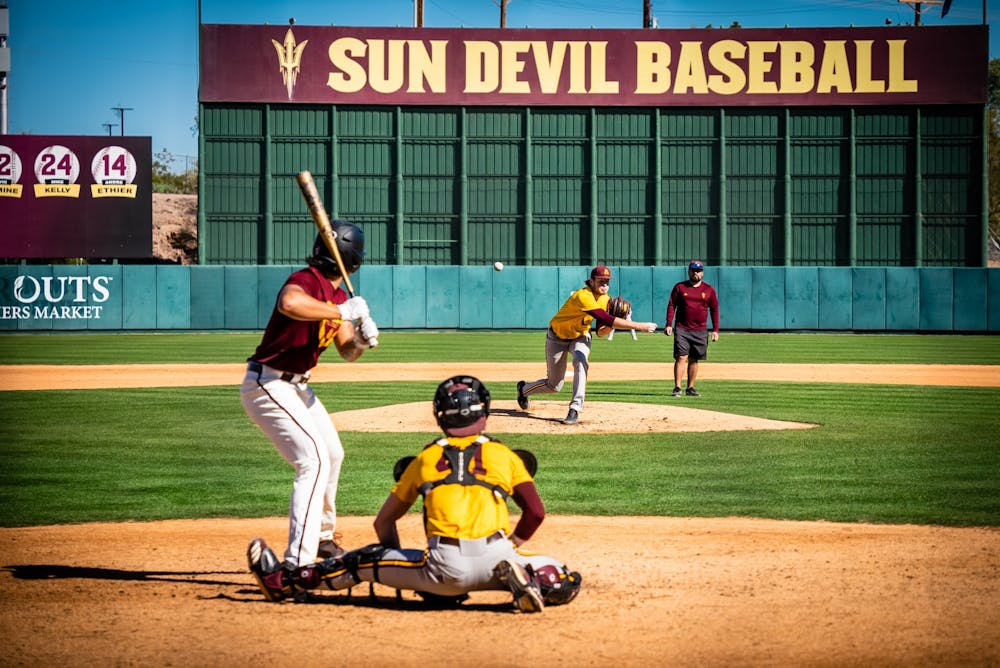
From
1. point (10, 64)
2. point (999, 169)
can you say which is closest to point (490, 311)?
point (10, 64)

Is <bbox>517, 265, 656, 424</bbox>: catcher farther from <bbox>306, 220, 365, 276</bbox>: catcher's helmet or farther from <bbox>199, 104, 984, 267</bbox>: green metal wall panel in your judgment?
<bbox>199, 104, 984, 267</bbox>: green metal wall panel

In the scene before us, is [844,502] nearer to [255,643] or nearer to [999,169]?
[255,643]

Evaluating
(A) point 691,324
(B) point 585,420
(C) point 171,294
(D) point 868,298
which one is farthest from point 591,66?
(B) point 585,420

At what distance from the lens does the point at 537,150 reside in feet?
123

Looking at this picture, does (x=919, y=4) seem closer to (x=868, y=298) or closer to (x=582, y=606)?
(x=868, y=298)

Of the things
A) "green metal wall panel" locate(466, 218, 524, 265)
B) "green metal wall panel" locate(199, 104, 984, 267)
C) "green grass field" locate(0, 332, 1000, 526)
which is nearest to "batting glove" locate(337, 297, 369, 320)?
"green grass field" locate(0, 332, 1000, 526)

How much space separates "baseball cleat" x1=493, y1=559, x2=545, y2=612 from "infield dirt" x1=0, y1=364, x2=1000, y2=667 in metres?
0.09

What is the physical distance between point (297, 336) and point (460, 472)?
1.25 m

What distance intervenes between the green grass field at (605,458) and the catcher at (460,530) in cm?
321

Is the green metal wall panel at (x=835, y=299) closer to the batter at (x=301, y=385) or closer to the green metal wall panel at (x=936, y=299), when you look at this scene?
the green metal wall panel at (x=936, y=299)

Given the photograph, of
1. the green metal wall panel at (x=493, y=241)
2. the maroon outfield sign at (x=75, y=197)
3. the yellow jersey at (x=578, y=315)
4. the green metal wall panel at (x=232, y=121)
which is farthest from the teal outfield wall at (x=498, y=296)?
the yellow jersey at (x=578, y=315)

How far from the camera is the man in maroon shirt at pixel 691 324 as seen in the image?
58.7 ft

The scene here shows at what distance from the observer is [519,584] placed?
19.0 ft

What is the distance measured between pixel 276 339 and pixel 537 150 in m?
31.7
